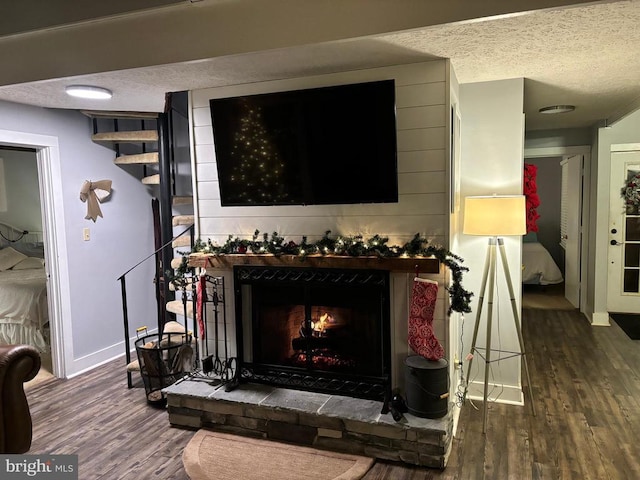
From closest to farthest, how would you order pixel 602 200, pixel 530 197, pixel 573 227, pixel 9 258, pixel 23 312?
pixel 530 197
pixel 23 312
pixel 9 258
pixel 602 200
pixel 573 227

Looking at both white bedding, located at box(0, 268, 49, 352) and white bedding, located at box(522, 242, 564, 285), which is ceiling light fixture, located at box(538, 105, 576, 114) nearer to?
white bedding, located at box(522, 242, 564, 285)

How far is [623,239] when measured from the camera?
548cm

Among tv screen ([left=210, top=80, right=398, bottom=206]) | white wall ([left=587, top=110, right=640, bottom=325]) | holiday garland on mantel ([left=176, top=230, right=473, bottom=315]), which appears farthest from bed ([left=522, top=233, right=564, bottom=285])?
tv screen ([left=210, top=80, right=398, bottom=206])

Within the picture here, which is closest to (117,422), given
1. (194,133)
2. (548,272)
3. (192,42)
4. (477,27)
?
(194,133)

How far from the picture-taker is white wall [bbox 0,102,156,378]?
12.6 feet

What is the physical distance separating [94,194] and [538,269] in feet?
20.3

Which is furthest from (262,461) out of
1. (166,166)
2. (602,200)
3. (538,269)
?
(538,269)

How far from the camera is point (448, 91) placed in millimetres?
2674

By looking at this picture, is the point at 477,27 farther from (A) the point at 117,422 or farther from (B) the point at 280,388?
(A) the point at 117,422

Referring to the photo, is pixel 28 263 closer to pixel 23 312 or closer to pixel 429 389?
pixel 23 312

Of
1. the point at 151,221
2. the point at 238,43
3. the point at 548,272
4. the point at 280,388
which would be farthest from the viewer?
the point at 548,272

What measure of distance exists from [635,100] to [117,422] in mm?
4895

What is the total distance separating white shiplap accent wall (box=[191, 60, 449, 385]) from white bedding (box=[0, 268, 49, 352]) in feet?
8.21

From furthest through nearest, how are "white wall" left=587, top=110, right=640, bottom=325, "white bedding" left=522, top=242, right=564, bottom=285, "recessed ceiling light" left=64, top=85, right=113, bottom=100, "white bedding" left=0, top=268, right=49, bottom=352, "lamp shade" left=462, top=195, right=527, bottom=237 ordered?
"white bedding" left=522, top=242, right=564, bottom=285, "white wall" left=587, top=110, right=640, bottom=325, "white bedding" left=0, top=268, right=49, bottom=352, "recessed ceiling light" left=64, top=85, right=113, bottom=100, "lamp shade" left=462, top=195, right=527, bottom=237
